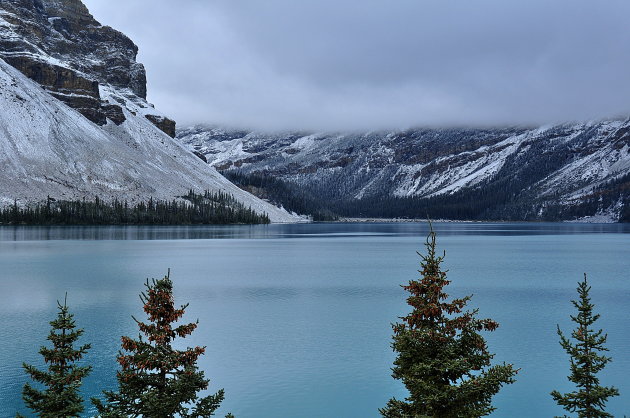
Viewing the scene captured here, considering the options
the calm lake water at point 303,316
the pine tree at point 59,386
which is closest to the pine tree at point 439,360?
the pine tree at point 59,386

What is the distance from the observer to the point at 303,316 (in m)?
47.7

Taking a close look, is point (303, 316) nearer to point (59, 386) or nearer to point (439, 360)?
point (439, 360)

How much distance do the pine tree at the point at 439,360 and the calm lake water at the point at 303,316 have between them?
1267cm

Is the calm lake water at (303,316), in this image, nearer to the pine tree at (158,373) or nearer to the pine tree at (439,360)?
the pine tree at (439,360)

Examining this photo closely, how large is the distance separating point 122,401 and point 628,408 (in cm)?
2410

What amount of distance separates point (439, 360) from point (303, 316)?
33.9 m

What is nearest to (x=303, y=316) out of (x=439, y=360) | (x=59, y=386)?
(x=439, y=360)

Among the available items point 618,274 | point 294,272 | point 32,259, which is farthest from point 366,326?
point 32,259

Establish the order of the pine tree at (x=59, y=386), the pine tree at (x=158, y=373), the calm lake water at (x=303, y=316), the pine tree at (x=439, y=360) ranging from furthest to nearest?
the calm lake water at (x=303, y=316) → the pine tree at (x=439, y=360) → the pine tree at (x=158, y=373) → the pine tree at (x=59, y=386)

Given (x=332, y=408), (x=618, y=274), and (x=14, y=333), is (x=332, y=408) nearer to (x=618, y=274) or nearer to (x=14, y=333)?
(x=14, y=333)

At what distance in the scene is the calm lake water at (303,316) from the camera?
29.2m

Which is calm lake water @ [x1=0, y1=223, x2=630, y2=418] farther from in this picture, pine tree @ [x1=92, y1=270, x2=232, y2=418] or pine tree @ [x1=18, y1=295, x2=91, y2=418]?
pine tree @ [x1=18, y1=295, x2=91, y2=418]

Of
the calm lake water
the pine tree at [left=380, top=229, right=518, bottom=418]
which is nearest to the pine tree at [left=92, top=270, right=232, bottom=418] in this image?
the pine tree at [left=380, top=229, right=518, bottom=418]

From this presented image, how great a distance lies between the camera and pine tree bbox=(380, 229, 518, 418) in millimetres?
14297
